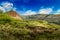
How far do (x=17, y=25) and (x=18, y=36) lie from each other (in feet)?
7.07

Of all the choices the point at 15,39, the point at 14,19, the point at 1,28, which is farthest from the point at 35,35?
the point at 14,19

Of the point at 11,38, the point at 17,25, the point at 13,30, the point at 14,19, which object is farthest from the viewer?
the point at 14,19

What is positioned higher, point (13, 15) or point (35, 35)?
point (13, 15)

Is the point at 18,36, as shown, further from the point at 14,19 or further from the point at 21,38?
the point at 14,19

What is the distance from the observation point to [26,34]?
17.0m

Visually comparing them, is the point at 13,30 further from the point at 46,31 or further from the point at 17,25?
the point at 46,31

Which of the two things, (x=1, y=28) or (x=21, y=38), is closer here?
(x=21, y=38)

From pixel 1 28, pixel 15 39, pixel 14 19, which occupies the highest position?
pixel 14 19

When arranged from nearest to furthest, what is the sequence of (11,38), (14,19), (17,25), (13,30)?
(11,38)
(13,30)
(17,25)
(14,19)

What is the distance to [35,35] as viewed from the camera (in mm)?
16875

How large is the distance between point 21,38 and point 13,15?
232 inches

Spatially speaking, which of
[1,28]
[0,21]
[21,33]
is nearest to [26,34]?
[21,33]

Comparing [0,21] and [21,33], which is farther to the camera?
[0,21]

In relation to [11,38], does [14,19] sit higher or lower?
higher
